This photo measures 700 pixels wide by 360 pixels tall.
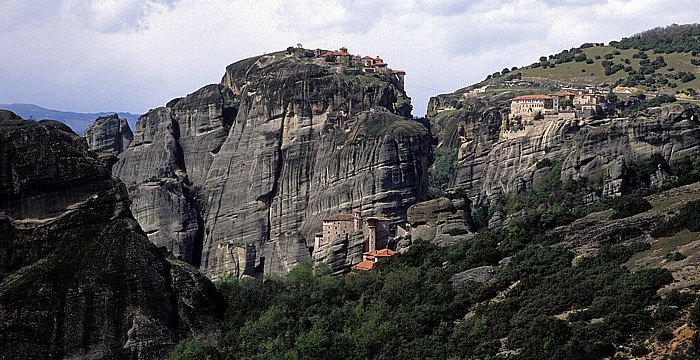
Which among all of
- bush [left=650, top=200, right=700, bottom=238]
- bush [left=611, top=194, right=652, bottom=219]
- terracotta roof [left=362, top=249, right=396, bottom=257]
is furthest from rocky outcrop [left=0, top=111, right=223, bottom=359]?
terracotta roof [left=362, top=249, right=396, bottom=257]


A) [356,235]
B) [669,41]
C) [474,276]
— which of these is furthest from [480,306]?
[669,41]

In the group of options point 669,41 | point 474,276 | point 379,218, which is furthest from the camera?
point 669,41

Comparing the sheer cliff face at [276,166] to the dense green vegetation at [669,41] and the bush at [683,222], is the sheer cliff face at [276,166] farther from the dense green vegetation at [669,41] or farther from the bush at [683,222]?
the bush at [683,222]

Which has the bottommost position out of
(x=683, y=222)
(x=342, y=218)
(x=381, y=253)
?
(x=381, y=253)

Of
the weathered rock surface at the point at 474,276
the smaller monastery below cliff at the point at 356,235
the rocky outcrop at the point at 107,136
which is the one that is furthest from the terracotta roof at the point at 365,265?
the rocky outcrop at the point at 107,136

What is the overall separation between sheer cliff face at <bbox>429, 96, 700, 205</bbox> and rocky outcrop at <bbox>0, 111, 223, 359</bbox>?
3140 cm

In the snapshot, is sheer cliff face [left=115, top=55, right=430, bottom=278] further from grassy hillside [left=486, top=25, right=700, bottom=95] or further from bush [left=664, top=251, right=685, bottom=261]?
bush [left=664, top=251, right=685, bottom=261]

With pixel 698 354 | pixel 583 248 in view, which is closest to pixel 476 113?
pixel 583 248

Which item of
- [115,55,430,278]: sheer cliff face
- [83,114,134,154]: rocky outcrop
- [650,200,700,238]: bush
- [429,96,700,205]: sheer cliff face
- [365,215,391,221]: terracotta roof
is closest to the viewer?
[650,200,700,238]: bush

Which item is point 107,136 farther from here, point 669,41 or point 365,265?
point 669,41

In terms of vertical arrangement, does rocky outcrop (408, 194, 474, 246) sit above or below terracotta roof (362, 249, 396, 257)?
above

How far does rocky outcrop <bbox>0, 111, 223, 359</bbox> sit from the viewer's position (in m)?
51.4

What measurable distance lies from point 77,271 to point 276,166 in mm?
57153

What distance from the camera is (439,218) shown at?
7350cm
